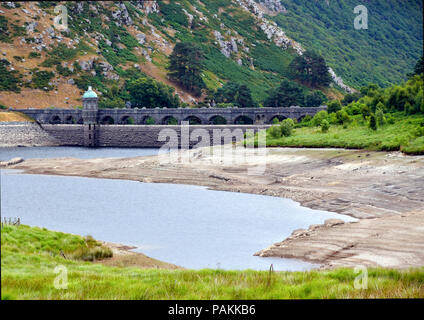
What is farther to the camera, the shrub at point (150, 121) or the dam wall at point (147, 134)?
the shrub at point (150, 121)

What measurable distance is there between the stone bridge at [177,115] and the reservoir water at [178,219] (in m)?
73.0

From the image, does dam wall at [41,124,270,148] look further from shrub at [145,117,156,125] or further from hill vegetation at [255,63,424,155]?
hill vegetation at [255,63,424,155]

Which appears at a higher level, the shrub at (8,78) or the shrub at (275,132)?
the shrub at (8,78)

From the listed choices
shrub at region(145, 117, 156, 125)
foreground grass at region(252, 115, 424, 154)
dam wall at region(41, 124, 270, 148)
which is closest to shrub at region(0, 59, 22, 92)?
dam wall at region(41, 124, 270, 148)

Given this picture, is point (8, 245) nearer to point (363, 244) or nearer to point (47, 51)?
point (363, 244)

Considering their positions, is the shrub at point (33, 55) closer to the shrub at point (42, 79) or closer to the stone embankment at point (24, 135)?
the shrub at point (42, 79)

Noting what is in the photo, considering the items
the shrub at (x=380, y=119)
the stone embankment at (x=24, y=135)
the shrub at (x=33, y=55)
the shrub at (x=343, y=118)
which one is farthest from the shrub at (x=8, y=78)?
the shrub at (x=380, y=119)

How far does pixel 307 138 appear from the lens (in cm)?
7606

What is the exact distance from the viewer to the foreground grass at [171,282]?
14.9 m

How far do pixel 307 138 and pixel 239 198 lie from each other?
87.8 feet

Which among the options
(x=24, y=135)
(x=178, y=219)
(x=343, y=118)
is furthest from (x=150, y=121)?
(x=178, y=219)

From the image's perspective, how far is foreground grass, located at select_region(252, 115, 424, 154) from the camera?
61656 millimetres

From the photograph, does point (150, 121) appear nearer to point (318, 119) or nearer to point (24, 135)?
point (24, 135)

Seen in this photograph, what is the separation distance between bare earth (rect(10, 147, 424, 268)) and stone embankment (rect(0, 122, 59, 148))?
46.6 metres
